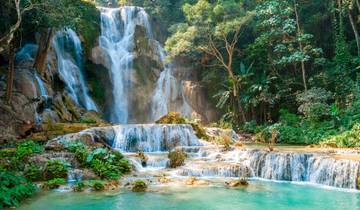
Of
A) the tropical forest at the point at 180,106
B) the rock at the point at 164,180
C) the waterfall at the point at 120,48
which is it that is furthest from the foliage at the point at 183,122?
the waterfall at the point at 120,48

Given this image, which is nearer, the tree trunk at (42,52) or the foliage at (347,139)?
the foliage at (347,139)

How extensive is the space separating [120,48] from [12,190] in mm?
19625

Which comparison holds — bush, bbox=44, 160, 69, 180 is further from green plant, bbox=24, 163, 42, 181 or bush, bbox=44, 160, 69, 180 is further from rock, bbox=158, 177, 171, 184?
rock, bbox=158, 177, 171, 184

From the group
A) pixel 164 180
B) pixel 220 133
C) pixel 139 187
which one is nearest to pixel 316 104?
pixel 220 133

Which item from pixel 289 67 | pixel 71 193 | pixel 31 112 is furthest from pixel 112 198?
pixel 289 67

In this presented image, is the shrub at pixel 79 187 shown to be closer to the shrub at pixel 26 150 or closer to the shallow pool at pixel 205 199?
the shallow pool at pixel 205 199

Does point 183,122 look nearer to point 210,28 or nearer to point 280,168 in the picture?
point 210,28

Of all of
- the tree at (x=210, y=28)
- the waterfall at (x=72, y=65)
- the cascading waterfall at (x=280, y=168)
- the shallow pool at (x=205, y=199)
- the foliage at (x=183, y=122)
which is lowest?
the shallow pool at (x=205, y=199)

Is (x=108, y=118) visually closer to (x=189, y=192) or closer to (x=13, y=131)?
(x=13, y=131)

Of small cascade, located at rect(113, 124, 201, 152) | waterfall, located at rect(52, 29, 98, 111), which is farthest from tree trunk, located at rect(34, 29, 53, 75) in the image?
small cascade, located at rect(113, 124, 201, 152)

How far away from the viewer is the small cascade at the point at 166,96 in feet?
88.8

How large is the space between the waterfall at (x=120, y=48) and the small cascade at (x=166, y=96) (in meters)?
1.85

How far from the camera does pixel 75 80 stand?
78.2 ft

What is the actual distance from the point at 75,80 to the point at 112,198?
51.3 ft
